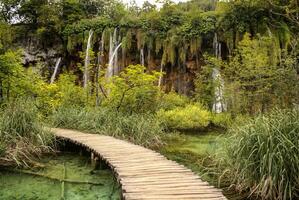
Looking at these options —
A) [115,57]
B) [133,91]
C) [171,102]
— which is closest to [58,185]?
[133,91]

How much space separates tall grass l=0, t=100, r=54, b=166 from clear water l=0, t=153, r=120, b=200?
40cm

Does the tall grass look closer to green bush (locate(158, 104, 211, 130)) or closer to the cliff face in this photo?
green bush (locate(158, 104, 211, 130))

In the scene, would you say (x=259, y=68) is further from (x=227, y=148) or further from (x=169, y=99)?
(x=227, y=148)

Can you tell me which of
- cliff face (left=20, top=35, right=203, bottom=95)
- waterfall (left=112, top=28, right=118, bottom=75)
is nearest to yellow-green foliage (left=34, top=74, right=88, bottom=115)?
cliff face (left=20, top=35, right=203, bottom=95)

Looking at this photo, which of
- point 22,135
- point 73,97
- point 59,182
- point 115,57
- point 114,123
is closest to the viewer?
point 59,182

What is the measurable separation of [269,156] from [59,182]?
3.89 meters

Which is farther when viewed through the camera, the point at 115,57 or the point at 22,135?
the point at 115,57

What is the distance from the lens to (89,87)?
15.1 meters

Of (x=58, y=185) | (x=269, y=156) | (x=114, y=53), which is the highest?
(x=114, y=53)

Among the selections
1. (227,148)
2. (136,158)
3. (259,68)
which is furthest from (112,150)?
(259,68)

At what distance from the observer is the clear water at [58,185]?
6.61m

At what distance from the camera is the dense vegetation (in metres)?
6.41

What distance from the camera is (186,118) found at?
571 inches

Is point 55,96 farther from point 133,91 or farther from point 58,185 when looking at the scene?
point 58,185
